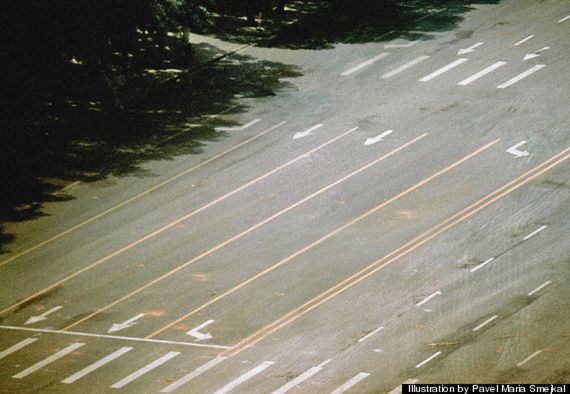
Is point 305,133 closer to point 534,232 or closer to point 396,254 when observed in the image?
→ point 396,254

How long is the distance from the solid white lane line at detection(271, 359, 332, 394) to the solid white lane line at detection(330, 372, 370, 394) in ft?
2.85

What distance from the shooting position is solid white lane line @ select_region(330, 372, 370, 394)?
2156cm

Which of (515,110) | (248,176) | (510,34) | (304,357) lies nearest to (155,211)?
(248,176)

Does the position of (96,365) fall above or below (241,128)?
below

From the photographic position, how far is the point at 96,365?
2400 centimetres

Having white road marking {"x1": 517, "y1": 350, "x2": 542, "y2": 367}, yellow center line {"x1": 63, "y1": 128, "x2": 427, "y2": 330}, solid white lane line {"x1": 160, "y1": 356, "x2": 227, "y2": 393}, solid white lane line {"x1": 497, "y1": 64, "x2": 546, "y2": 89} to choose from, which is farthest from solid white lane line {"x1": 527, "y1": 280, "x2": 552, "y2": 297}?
solid white lane line {"x1": 497, "y1": 64, "x2": 546, "y2": 89}

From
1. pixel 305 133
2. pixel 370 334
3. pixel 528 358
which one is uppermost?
pixel 305 133

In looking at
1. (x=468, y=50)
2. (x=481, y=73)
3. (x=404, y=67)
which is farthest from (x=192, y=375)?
(x=468, y=50)

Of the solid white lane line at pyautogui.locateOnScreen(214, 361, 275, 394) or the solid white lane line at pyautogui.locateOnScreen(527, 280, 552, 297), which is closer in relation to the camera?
the solid white lane line at pyautogui.locateOnScreen(214, 361, 275, 394)

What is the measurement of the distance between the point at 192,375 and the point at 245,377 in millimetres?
1217

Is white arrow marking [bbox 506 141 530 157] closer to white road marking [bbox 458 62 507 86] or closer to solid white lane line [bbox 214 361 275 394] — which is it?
white road marking [bbox 458 62 507 86]

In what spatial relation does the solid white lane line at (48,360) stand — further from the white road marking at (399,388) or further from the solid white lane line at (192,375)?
the white road marking at (399,388)

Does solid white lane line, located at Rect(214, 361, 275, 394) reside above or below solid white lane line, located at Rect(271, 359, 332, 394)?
above

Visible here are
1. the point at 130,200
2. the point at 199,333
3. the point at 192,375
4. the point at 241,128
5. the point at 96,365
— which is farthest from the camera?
the point at 241,128
